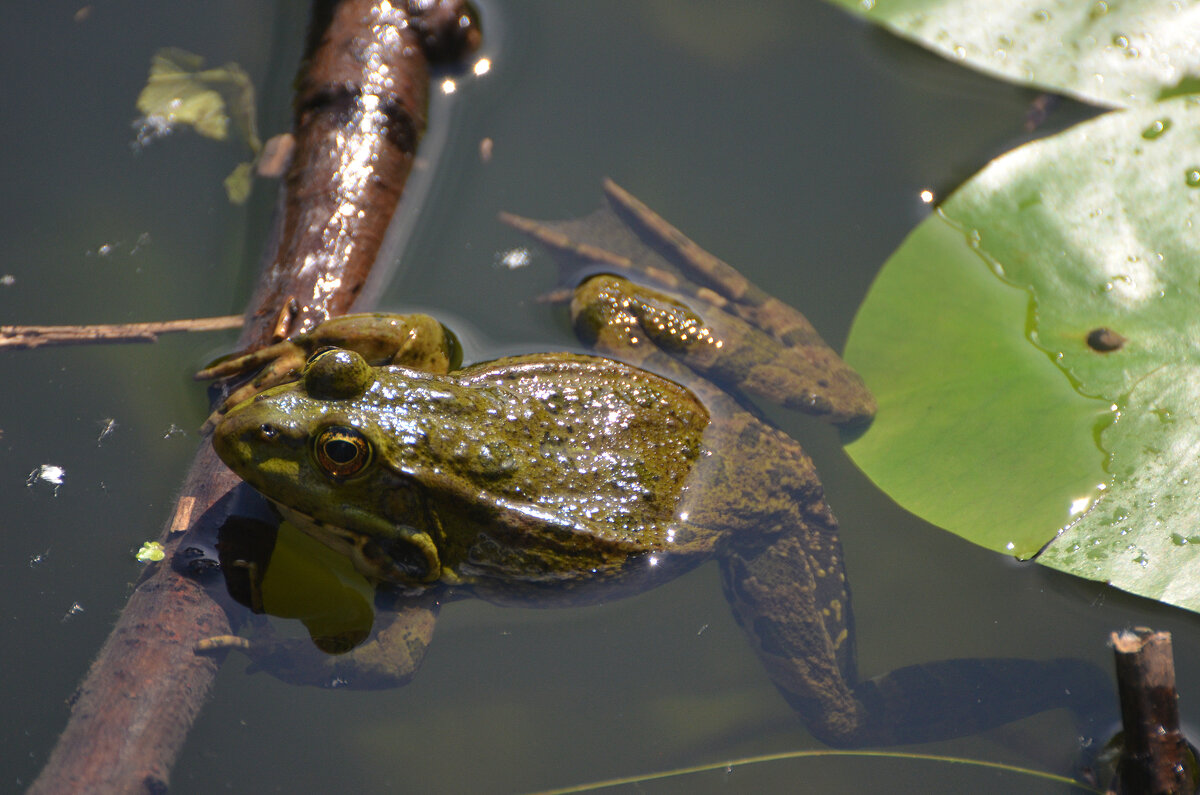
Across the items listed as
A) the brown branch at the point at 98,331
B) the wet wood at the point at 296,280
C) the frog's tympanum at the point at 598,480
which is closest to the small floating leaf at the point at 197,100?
the wet wood at the point at 296,280

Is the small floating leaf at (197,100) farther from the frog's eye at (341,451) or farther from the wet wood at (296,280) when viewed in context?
the frog's eye at (341,451)

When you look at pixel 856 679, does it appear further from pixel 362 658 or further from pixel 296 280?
pixel 296 280

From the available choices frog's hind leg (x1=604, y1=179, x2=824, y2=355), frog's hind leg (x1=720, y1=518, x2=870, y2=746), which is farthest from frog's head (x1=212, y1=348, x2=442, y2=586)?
frog's hind leg (x1=604, y1=179, x2=824, y2=355)

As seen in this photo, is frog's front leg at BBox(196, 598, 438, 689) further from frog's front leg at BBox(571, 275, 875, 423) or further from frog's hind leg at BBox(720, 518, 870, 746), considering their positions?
frog's front leg at BBox(571, 275, 875, 423)

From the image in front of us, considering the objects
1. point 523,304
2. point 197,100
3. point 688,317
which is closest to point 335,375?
point 523,304

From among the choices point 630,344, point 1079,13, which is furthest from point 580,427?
point 1079,13

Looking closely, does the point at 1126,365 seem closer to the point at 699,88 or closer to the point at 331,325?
the point at 699,88
